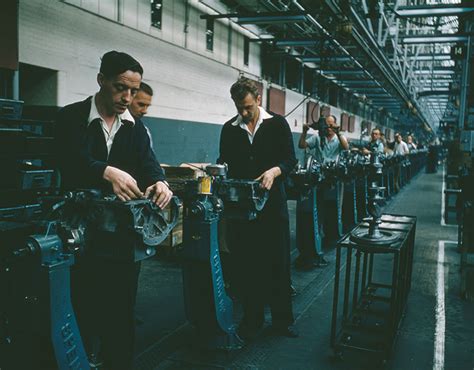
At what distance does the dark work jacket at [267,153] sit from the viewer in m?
2.80

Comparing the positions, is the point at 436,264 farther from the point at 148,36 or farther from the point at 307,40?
the point at 307,40

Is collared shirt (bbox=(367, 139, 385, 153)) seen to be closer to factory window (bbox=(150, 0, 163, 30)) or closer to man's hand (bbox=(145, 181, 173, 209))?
factory window (bbox=(150, 0, 163, 30))

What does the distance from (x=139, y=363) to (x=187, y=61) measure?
6331 mm

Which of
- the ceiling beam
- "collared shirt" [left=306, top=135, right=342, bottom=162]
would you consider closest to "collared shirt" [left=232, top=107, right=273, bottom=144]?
"collared shirt" [left=306, top=135, right=342, bottom=162]

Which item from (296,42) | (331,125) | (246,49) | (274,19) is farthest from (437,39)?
(331,125)

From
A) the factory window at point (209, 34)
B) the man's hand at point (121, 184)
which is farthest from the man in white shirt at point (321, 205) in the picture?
the factory window at point (209, 34)

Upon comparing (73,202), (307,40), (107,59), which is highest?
(307,40)

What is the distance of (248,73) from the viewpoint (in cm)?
1077

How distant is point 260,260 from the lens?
290 centimetres

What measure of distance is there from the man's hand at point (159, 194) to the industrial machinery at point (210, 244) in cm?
50

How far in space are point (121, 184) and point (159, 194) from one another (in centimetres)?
18

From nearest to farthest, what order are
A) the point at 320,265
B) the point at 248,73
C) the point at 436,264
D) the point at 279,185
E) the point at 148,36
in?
the point at 279,185
the point at 320,265
the point at 436,264
the point at 148,36
the point at 248,73

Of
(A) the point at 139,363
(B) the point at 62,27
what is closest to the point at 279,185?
(A) the point at 139,363

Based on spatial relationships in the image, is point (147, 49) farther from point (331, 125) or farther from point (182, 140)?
point (331, 125)
